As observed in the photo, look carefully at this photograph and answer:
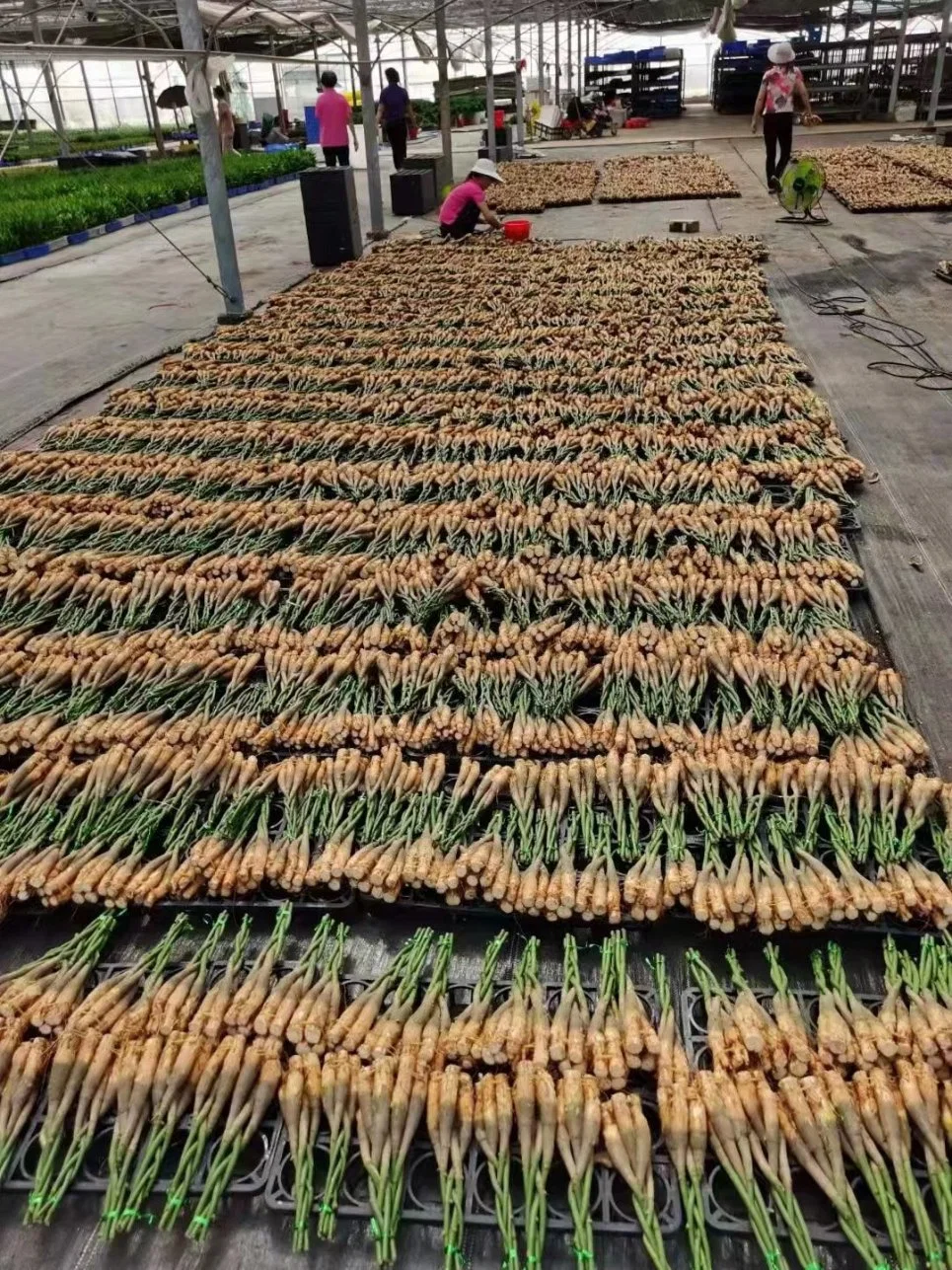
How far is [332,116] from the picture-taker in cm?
1309

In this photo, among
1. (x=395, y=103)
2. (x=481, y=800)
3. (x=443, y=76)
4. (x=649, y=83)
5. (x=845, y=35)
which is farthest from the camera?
(x=649, y=83)

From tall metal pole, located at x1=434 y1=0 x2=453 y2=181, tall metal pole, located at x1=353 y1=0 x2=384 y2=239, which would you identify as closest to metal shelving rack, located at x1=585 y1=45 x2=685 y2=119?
tall metal pole, located at x1=434 y1=0 x2=453 y2=181

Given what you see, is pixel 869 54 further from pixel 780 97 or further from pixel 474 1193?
pixel 474 1193

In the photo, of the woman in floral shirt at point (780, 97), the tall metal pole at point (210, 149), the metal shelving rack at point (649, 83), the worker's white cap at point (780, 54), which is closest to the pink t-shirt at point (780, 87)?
the woman in floral shirt at point (780, 97)

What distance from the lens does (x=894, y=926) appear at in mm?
2283

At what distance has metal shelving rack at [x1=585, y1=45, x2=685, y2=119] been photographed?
97.0 feet

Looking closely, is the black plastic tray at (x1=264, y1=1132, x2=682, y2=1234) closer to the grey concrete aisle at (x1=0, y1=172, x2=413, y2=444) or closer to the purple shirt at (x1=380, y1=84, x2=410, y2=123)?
the grey concrete aisle at (x1=0, y1=172, x2=413, y2=444)

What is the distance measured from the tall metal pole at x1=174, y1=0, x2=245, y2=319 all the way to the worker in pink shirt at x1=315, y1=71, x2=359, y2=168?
5.59 m

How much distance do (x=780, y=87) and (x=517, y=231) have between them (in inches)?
160

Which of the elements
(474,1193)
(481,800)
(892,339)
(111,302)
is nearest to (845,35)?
(892,339)

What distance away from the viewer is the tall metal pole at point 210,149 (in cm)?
728

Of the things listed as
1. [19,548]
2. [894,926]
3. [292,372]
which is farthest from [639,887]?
[292,372]

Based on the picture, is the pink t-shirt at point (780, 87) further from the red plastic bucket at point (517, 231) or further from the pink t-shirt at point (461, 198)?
the pink t-shirt at point (461, 198)

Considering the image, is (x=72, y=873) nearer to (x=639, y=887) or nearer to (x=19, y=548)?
(x=639, y=887)
